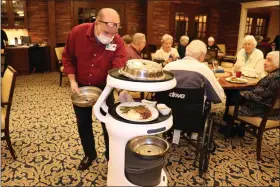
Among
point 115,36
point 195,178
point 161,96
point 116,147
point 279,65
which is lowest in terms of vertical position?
point 195,178

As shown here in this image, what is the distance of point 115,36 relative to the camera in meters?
2.04

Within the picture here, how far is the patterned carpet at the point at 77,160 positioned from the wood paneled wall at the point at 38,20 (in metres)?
4.07

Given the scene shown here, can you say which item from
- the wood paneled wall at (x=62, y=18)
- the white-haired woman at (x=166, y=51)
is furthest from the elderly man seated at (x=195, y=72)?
the wood paneled wall at (x=62, y=18)

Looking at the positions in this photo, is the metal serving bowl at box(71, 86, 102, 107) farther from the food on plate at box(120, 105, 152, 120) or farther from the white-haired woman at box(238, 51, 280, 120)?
the white-haired woman at box(238, 51, 280, 120)

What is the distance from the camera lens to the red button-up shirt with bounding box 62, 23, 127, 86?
6.52 feet

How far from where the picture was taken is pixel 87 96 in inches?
78.2

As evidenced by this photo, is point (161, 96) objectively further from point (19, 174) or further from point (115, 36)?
point (19, 174)

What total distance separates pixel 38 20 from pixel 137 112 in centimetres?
655

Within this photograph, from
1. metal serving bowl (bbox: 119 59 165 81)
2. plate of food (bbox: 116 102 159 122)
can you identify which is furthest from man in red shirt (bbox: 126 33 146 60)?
metal serving bowl (bbox: 119 59 165 81)

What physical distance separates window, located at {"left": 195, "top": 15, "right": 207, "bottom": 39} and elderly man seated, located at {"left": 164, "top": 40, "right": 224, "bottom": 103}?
6247 mm

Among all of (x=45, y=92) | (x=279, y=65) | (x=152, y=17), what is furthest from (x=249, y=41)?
(x=152, y=17)

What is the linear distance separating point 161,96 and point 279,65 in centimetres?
105

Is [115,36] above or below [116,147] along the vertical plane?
above

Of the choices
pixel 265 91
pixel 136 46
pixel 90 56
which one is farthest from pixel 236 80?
pixel 90 56
